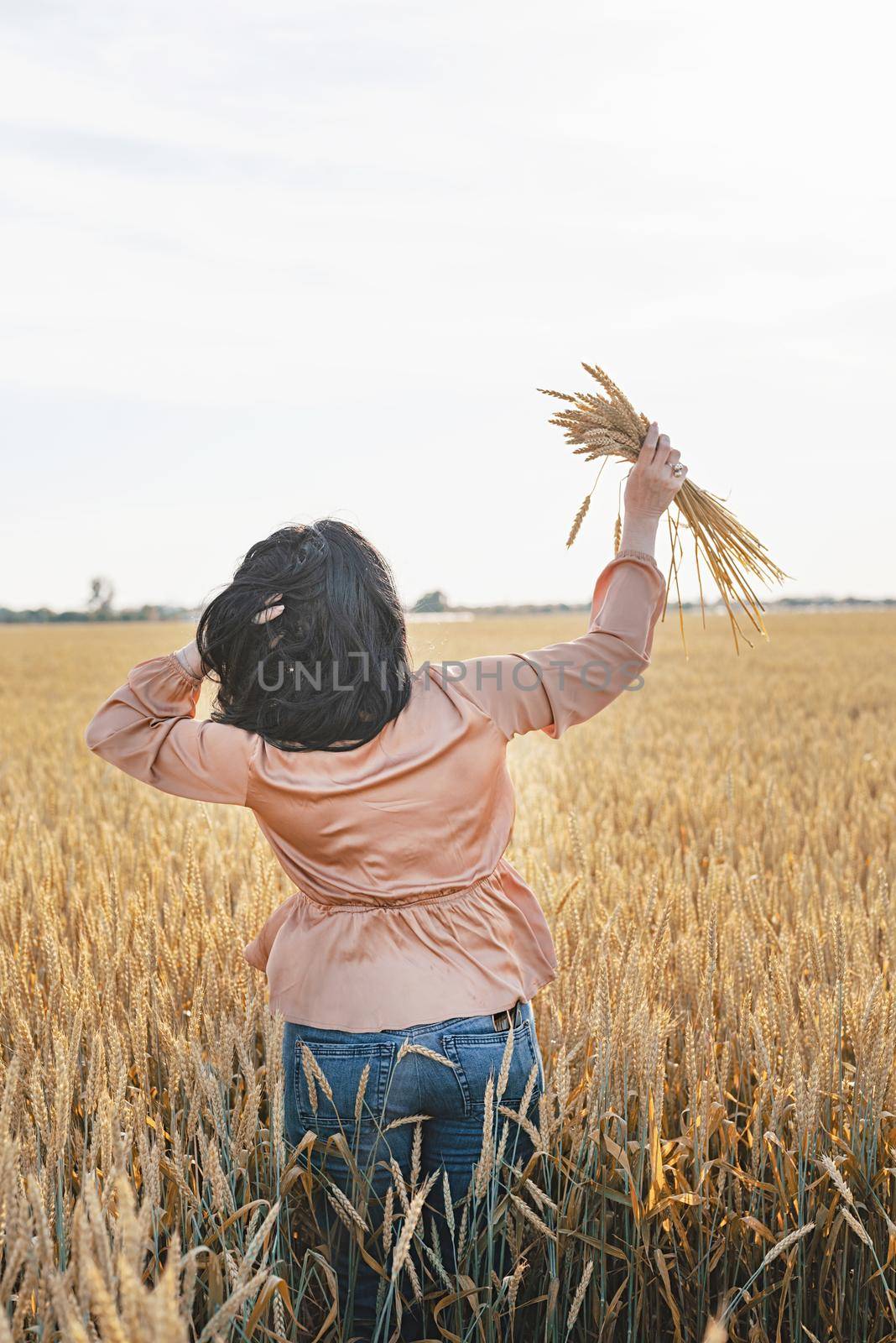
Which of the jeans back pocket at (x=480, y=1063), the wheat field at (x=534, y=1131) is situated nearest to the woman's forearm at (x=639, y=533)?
the wheat field at (x=534, y=1131)

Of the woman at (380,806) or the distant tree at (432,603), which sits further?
the distant tree at (432,603)

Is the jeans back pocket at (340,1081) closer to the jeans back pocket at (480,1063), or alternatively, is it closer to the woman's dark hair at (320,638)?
the jeans back pocket at (480,1063)

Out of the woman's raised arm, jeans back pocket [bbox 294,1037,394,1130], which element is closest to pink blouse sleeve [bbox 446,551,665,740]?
the woman's raised arm

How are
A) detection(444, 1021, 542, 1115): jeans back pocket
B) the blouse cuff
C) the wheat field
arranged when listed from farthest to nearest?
the blouse cuff < detection(444, 1021, 542, 1115): jeans back pocket < the wheat field

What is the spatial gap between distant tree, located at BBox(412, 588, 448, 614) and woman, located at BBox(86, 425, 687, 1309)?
0.23m

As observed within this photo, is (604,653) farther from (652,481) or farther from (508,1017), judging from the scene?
(508,1017)

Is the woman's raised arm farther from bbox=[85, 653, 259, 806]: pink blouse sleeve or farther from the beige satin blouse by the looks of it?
bbox=[85, 653, 259, 806]: pink blouse sleeve

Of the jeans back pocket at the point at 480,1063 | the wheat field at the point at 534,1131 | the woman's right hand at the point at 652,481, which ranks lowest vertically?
the wheat field at the point at 534,1131

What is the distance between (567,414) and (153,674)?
0.80 metres

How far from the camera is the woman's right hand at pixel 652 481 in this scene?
1.72 meters

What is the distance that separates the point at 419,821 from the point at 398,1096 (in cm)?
38

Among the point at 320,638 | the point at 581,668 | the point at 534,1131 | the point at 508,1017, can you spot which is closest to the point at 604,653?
the point at 581,668

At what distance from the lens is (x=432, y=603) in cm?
199

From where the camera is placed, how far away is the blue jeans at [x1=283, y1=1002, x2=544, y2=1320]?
1.50 metres
